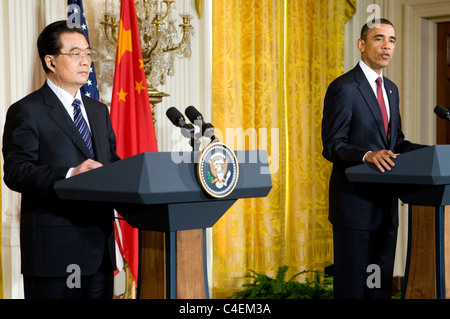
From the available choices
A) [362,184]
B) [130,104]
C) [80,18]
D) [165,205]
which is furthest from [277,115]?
[165,205]

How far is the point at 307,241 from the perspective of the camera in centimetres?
550

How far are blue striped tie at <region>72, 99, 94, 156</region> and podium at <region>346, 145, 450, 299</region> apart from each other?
1.13 m

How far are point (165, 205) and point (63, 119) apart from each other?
0.65 meters

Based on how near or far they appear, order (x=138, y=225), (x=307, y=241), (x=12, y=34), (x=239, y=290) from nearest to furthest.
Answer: (x=138, y=225) → (x=12, y=34) → (x=239, y=290) → (x=307, y=241)

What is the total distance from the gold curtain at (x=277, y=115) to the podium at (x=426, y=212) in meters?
2.34

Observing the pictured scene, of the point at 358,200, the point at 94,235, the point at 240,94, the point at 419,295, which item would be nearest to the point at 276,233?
the point at 240,94

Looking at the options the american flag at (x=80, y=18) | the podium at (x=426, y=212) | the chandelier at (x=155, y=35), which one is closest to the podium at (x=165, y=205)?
the podium at (x=426, y=212)

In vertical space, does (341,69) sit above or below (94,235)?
above

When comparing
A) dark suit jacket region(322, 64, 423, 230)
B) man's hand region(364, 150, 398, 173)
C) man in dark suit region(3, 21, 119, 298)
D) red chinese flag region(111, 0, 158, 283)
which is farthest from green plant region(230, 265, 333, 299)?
man in dark suit region(3, 21, 119, 298)

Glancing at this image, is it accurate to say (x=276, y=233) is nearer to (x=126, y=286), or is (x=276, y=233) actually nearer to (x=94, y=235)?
(x=126, y=286)

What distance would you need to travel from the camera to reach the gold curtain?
16.3 feet

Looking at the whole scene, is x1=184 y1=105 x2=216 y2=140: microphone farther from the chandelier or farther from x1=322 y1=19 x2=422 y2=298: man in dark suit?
the chandelier

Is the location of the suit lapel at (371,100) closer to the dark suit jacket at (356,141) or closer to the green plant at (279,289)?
the dark suit jacket at (356,141)

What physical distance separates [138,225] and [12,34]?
77.0 inches
